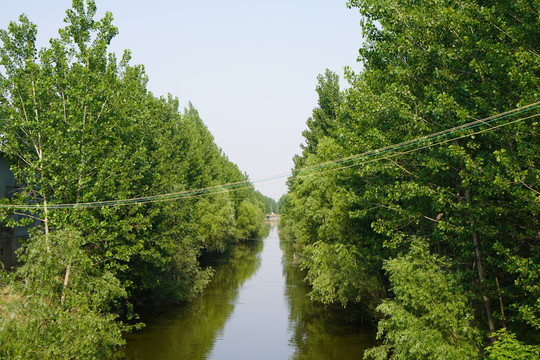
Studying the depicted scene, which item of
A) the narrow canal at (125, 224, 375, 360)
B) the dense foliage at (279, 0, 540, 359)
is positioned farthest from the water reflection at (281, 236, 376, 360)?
the dense foliage at (279, 0, 540, 359)

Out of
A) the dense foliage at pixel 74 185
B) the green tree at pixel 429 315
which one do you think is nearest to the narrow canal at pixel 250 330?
the dense foliage at pixel 74 185

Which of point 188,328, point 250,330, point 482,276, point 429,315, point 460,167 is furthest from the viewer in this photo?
Result: point 250,330

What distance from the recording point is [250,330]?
100 feet

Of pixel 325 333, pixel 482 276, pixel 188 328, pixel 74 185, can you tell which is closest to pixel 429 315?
pixel 482 276

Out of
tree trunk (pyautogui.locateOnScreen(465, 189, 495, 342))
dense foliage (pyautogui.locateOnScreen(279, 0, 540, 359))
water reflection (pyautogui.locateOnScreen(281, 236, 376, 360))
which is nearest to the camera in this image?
dense foliage (pyautogui.locateOnScreen(279, 0, 540, 359))

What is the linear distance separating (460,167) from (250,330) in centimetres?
1900

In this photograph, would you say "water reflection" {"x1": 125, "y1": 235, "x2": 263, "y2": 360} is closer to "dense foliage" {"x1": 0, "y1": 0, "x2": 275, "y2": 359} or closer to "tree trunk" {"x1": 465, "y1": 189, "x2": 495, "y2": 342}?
"dense foliage" {"x1": 0, "y1": 0, "x2": 275, "y2": 359}

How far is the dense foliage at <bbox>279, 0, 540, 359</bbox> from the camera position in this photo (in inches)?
540

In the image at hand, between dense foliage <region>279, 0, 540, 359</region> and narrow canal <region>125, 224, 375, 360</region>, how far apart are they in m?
7.82

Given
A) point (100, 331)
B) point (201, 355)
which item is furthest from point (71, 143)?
point (201, 355)

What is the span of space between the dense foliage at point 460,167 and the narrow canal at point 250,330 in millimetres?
7818

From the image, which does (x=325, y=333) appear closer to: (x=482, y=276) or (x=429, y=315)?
(x=429, y=315)

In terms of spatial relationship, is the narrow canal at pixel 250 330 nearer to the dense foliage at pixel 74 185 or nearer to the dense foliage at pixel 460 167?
the dense foliage at pixel 74 185

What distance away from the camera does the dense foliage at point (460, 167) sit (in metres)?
13.7
